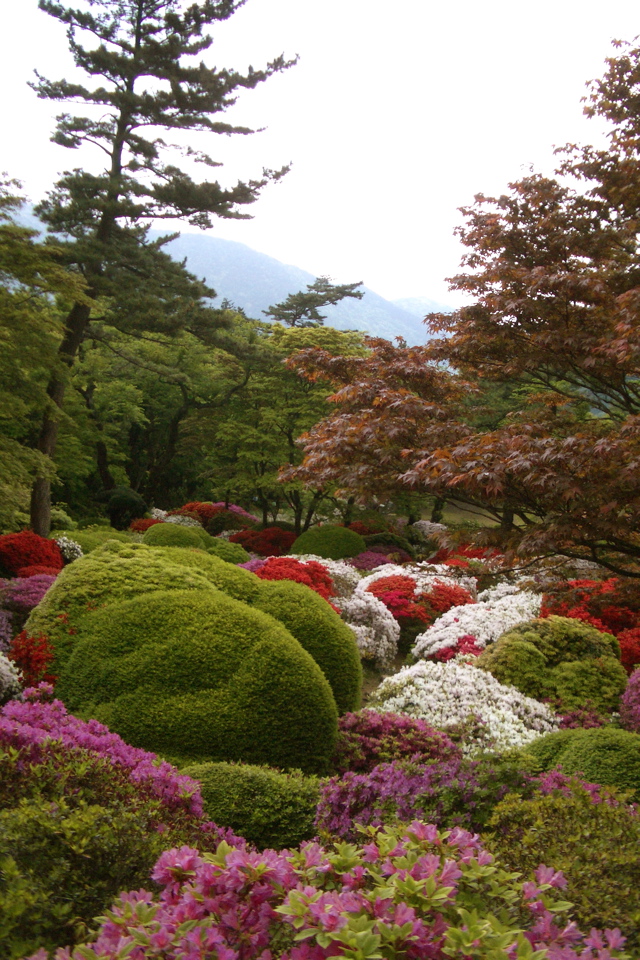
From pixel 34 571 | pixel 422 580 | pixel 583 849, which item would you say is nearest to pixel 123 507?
pixel 34 571

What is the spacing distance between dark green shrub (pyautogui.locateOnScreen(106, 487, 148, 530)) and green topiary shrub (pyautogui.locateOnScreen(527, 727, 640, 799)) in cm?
1515

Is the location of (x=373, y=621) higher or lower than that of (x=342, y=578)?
higher

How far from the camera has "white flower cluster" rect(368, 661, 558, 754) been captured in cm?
598

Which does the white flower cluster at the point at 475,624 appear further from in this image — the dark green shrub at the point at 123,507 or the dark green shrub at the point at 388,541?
the dark green shrub at the point at 123,507

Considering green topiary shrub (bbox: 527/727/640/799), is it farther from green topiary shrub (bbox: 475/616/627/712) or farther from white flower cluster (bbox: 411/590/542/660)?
white flower cluster (bbox: 411/590/542/660)

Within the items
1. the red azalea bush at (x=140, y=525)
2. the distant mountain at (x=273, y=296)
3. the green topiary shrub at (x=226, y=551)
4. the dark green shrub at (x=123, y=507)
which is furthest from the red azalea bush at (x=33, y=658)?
the distant mountain at (x=273, y=296)

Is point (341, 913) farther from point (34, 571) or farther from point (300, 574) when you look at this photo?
point (34, 571)

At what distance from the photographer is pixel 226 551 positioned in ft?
43.0

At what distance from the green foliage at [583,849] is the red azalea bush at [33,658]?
3661 millimetres

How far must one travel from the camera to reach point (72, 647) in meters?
5.19

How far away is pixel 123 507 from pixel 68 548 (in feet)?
20.8

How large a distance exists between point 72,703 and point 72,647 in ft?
1.73

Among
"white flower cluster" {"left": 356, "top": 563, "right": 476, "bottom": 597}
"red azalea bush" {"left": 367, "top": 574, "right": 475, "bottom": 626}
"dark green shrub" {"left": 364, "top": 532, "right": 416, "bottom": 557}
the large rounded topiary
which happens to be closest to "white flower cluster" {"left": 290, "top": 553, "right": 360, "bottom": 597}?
"white flower cluster" {"left": 356, "top": 563, "right": 476, "bottom": 597}

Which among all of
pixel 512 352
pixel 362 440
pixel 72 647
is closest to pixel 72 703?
pixel 72 647
